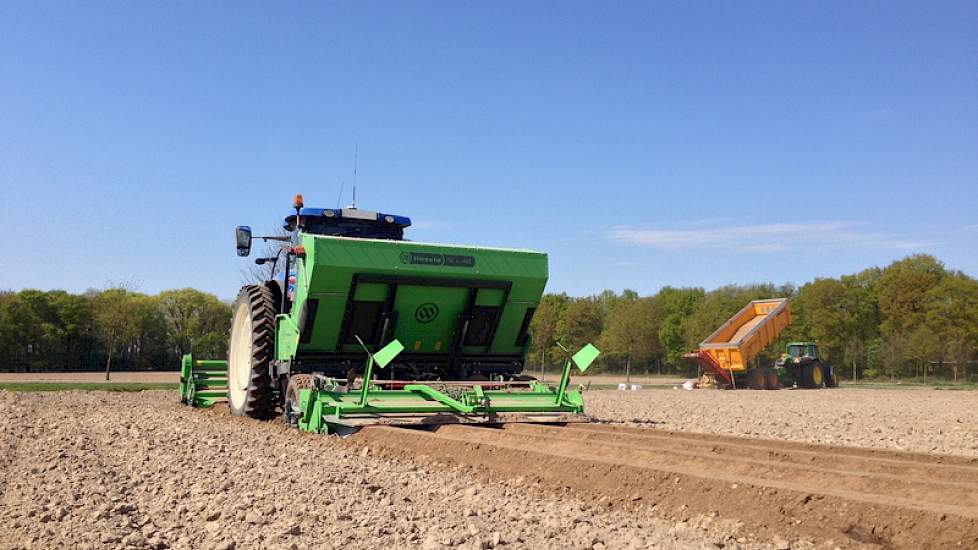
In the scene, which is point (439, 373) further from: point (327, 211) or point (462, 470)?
point (462, 470)

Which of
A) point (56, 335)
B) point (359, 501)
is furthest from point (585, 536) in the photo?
point (56, 335)

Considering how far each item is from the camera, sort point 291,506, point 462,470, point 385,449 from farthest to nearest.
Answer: point 385,449, point 462,470, point 291,506

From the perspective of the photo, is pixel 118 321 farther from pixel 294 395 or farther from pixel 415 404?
pixel 415 404

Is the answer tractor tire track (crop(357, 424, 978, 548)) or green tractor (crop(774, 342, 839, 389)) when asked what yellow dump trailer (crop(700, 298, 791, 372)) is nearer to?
green tractor (crop(774, 342, 839, 389))

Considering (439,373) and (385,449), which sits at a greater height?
(439,373)

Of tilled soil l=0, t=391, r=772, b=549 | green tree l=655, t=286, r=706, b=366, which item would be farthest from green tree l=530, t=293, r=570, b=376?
tilled soil l=0, t=391, r=772, b=549

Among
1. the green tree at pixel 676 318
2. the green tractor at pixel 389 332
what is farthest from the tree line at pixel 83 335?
the green tractor at pixel 389 332

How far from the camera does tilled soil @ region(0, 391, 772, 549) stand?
13.9ft

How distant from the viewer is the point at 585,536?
4316mm

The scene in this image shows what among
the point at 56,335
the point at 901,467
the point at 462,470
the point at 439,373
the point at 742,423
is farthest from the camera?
the point at 56,335

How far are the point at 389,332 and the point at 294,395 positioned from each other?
53.4 inches

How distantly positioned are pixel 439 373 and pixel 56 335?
45.8 meters

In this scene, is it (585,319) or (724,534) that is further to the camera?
(585,319)

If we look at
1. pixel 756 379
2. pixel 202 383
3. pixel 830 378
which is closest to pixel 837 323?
pixel 830 378
